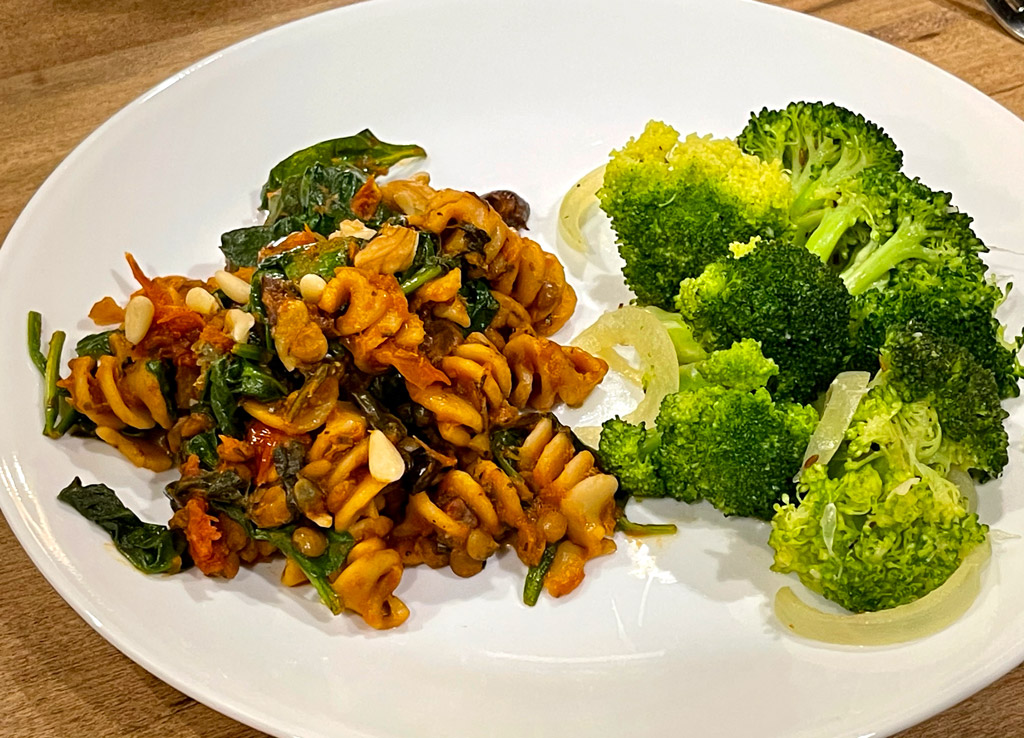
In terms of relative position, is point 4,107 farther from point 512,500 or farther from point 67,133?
point 512,500

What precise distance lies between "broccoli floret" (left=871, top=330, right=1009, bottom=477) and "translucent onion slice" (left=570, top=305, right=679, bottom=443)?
0.61 metres

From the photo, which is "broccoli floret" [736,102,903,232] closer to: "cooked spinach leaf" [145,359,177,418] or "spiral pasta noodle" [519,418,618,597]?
"spiral pasta noodle" [519,418,618,597]

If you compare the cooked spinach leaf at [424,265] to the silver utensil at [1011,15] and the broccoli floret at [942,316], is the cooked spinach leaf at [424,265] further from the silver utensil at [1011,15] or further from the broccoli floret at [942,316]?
the silver utensil at [1011,15]

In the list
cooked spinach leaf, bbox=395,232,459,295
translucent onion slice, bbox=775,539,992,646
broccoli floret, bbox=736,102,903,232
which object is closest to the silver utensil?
broccoli floret, bbox=736,102,903,232

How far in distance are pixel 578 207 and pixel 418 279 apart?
33.1 inches

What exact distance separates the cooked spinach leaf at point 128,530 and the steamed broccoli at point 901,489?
1.44m

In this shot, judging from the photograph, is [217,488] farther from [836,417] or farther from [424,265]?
[836,417]

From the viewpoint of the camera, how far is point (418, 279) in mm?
2592

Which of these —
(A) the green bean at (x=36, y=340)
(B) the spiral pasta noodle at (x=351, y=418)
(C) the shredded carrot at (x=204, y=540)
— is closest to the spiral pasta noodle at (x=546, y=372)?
(B) the spiral pasta noodle at (x=351, y=418)

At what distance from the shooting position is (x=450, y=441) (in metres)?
2.51

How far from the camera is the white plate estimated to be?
206 centimetres

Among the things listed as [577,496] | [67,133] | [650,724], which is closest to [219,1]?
[67,133]

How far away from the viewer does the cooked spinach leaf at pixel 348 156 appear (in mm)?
3250

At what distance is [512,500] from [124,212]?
1622mm
